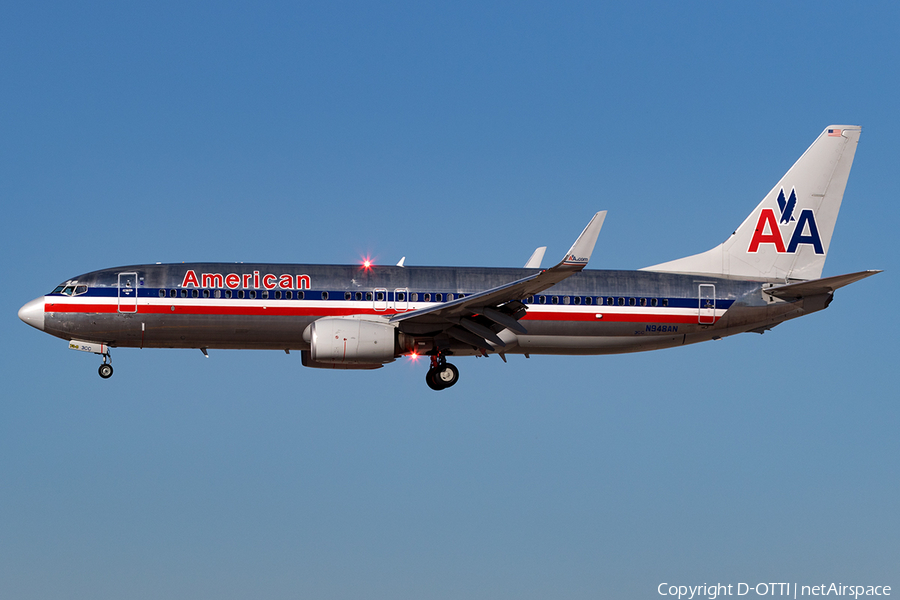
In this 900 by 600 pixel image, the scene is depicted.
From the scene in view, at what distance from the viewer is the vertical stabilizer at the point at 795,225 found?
145 ft

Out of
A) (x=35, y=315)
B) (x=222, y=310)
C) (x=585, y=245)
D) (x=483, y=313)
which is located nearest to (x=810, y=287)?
(x=585, y=245)

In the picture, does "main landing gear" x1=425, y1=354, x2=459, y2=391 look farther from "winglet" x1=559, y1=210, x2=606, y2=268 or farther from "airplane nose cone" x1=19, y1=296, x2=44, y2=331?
"airplane nose cone" x1=19, y1=296, x2=44, y2=331

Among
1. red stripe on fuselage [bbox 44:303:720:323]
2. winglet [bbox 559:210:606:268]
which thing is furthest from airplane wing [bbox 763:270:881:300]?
red stripe on fuselage [bbox 44:303:720:323]

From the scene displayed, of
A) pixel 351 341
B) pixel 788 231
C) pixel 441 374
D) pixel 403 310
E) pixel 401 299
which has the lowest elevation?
pixel 441 374

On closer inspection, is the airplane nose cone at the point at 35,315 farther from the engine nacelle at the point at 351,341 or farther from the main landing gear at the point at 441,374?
the main landing gear at the point at 441,374

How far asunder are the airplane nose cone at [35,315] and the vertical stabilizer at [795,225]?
75.9ft

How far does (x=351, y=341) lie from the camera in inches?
1495

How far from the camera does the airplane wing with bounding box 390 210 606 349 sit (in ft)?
117

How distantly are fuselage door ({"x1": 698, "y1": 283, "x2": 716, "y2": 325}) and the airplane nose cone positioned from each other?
2413cm

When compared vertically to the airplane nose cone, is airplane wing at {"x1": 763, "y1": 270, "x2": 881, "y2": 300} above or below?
above

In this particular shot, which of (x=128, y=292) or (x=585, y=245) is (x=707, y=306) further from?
(x=128, y=292)

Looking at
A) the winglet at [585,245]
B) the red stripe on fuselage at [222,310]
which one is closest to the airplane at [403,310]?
the red stripe on fuselage at [222,310]

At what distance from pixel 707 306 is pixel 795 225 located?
21.4ft

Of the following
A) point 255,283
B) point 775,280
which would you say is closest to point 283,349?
point 255,283
